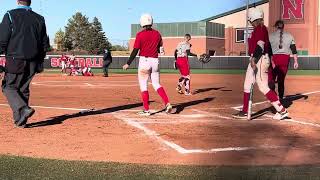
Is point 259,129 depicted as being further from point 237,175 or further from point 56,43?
point 56,43

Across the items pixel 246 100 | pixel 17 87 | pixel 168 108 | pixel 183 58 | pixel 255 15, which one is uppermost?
pixel 255 15

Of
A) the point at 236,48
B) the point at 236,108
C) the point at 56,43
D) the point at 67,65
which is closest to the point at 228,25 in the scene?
the point at 236,48

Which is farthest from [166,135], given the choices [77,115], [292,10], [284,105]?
[284,105]

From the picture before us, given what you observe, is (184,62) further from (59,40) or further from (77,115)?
(59,40)

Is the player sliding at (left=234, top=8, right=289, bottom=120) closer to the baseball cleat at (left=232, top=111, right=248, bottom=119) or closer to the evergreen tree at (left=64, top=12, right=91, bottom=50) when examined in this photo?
the baseball cleat at (left=232, top=111, right=248, bottom=119)

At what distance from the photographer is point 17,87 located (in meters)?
7.57

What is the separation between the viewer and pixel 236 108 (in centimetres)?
1044

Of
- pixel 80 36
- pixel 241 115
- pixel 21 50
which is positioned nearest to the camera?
pixel 21 50

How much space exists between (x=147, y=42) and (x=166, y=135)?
246cm

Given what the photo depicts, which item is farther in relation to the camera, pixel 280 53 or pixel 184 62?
pixel 184 62

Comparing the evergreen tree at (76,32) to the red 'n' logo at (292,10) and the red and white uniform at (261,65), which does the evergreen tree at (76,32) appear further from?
the red 'n' logo at (292,10)

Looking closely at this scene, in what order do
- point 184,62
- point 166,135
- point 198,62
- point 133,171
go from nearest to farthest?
point 133,171, point 166,135, point 184,62, point 198,62

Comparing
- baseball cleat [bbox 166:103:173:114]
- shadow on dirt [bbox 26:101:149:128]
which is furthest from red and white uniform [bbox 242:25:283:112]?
shadow on dirt [bbox 26:101:149:128]

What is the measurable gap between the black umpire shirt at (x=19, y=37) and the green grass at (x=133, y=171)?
2.46 m
